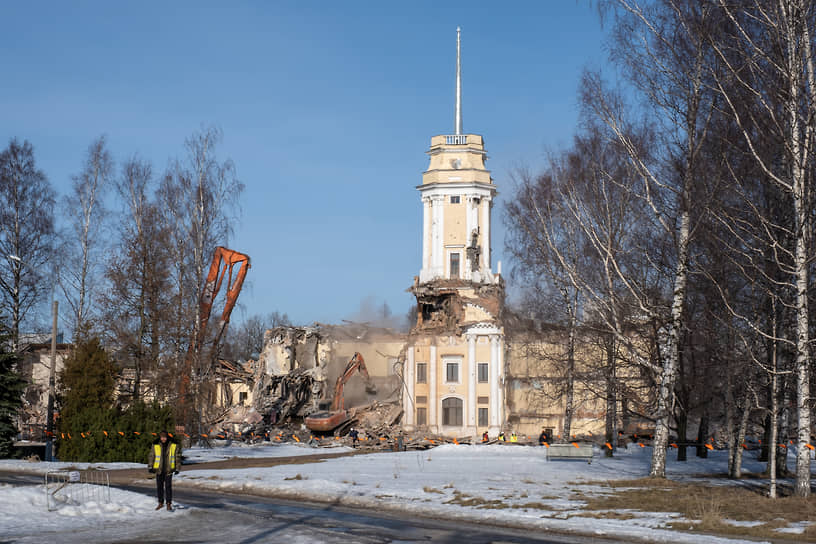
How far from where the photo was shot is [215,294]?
1719 inches

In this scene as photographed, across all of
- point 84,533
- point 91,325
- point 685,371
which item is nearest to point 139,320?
point 91,325

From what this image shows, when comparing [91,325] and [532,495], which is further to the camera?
[91,325]

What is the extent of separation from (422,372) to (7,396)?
34.5 m

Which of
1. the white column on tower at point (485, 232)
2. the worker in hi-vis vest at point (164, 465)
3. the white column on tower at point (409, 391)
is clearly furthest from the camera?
the white column on tower at point (485, 232)

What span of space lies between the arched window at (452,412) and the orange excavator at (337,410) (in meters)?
6.75

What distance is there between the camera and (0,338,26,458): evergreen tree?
31359 millimetres

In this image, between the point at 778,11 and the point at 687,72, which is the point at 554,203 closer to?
the point at 687,72

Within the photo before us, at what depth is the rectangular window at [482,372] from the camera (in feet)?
200

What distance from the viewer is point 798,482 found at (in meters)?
19.6

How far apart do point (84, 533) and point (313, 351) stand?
55629 millimetres

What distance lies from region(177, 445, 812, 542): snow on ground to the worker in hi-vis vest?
4.46 m

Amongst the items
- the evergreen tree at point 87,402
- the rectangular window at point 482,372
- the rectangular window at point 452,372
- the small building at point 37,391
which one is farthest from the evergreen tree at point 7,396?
the rectangular window at point 482,372

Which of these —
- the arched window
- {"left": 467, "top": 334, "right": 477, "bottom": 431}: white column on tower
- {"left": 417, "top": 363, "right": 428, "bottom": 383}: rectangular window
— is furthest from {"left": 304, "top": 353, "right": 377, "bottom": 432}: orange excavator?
{"left": 467, "top": 334, "right": 477, "bottom": 431}: white column on tower

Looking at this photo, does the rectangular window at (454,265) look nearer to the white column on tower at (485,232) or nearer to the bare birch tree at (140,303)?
the white column on tower at (485,232)
